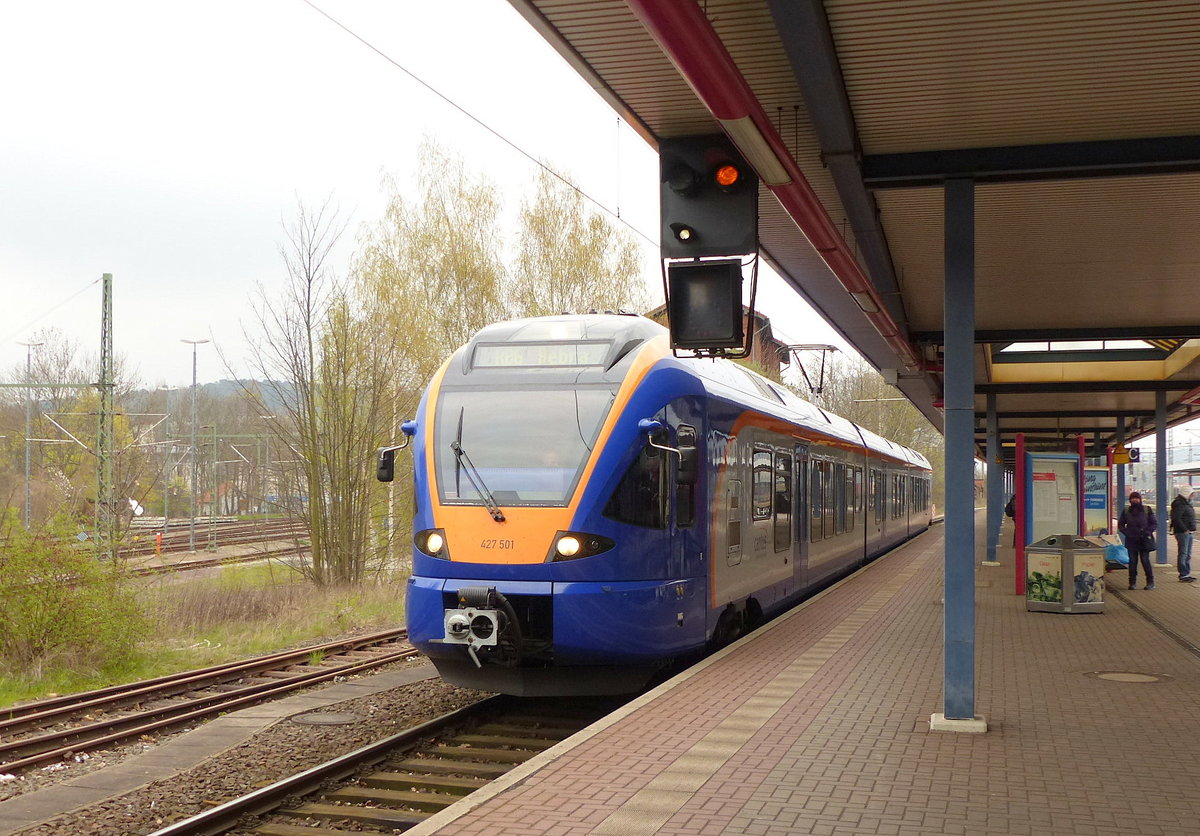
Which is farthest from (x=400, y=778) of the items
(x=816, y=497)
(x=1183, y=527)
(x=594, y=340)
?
(x=1183, y=527)

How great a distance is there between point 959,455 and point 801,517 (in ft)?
23.5

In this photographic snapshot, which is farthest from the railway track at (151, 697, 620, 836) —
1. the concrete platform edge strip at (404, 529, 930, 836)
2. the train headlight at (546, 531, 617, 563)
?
the train headlight at (546, 531, 617, 563)

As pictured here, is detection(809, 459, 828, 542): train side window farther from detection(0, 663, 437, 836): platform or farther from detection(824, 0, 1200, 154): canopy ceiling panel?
detection(824, 0, 1200, 154): canopy ceiling panel

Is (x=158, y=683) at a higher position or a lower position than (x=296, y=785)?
lower

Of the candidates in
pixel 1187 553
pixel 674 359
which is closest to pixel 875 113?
pixel 674 359

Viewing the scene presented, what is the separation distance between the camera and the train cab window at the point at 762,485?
42.9 ft

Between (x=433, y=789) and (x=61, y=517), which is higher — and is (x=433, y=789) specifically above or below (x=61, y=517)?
below

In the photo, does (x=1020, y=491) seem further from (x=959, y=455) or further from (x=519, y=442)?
(x=519, y=442)

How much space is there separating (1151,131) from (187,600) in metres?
16.3

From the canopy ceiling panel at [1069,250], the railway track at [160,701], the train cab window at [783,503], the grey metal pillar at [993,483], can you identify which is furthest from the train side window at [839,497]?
the railway track at [160,701]

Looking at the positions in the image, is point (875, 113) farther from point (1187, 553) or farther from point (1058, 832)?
point (1187, 553)

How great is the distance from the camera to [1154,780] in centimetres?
684

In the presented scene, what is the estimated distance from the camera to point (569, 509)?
952cm

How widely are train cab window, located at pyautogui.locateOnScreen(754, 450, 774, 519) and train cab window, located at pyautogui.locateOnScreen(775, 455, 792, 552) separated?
42 cm
